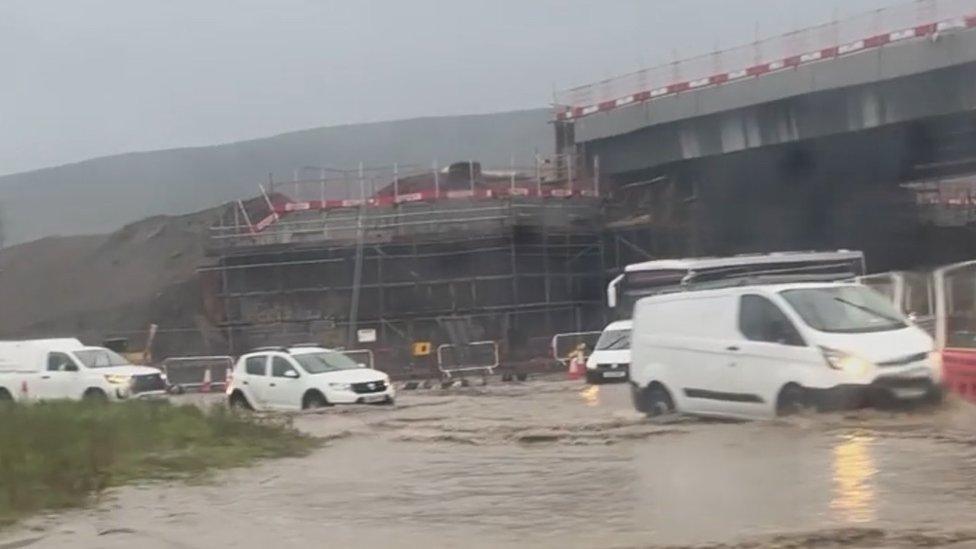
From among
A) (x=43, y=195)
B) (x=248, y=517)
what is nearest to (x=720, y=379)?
(x=248, y=517)

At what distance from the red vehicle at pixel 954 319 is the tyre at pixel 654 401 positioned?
312 cm

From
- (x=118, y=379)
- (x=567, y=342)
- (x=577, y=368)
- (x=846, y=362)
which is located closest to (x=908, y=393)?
(x=846, y=362)

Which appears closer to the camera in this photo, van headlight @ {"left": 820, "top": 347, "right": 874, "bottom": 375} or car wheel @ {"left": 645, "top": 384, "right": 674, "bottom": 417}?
van headlight @ {"left": 820, "top": 347, "right": 874, "bottom": 375}

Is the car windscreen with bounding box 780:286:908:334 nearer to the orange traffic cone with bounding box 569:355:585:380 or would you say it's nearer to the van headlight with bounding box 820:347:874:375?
the van headlight with bounding box 820:347:874:375

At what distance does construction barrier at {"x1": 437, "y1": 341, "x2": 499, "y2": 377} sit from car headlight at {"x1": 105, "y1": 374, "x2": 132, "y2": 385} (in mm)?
10507

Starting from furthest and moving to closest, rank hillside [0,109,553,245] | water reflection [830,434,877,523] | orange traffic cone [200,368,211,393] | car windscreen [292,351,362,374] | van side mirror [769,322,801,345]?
1. hillside [0,109,553,245]
2. orange traffic cone [200,368,211,393]
3. car windscreen [292,351,362,374]
4. van side mirror [769,322,801,345]
5. water reflection [830,434,877,523]

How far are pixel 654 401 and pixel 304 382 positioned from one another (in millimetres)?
9722

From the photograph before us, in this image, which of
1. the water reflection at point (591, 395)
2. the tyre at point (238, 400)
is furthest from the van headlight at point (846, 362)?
the tyre at point (238, 400)

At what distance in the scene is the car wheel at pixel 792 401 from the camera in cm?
1419

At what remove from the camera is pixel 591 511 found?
9523 mm

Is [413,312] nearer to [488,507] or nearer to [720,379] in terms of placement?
[720,379]

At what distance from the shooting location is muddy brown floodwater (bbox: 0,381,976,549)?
8.46 meters

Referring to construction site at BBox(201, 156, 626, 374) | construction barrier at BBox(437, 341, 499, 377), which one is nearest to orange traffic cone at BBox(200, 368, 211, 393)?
construction site at BBox(201, 156, 626, 374)

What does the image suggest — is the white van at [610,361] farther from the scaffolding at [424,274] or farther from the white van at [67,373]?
the scaffolding at [424,274]
